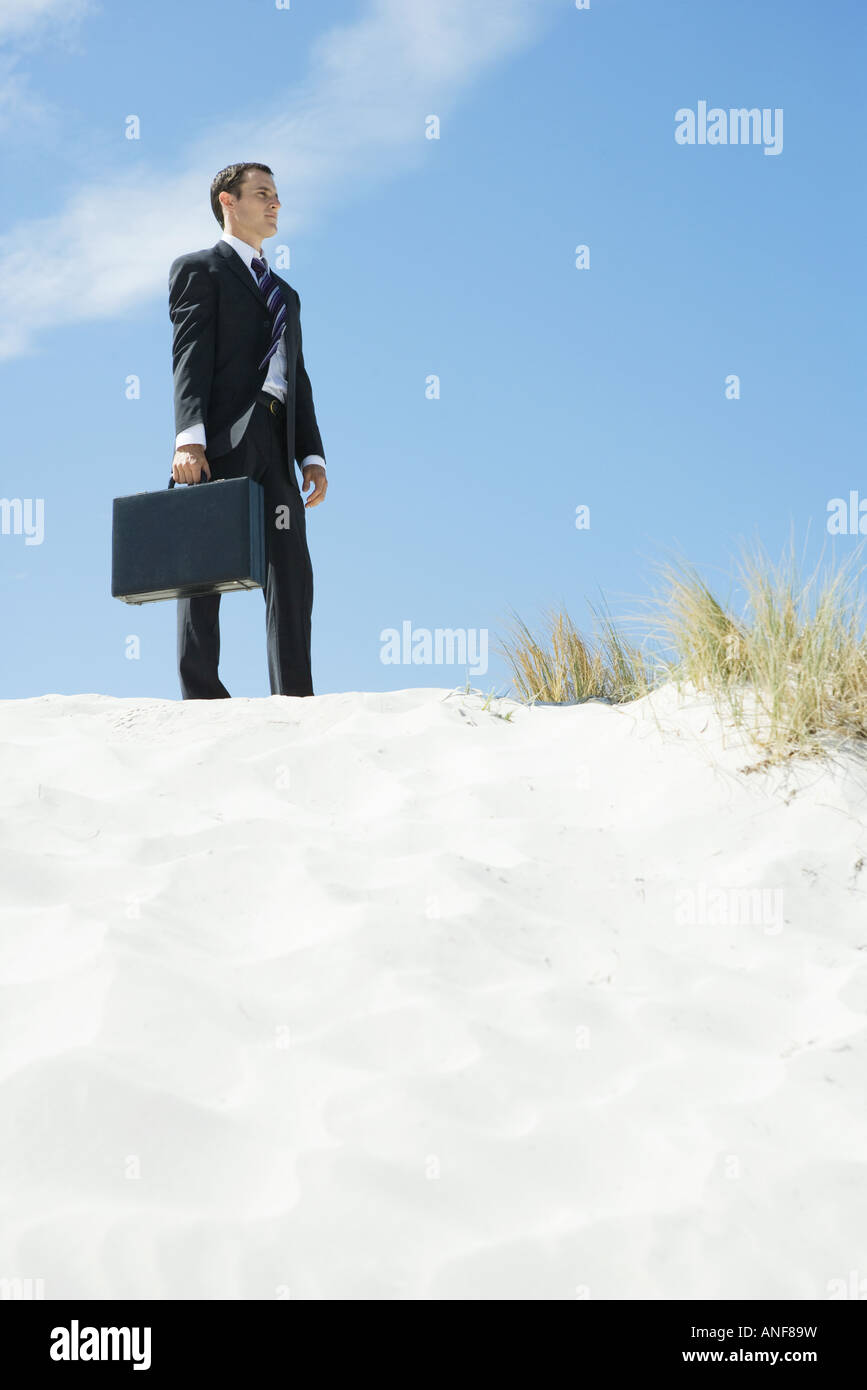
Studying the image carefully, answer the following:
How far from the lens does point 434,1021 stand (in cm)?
192

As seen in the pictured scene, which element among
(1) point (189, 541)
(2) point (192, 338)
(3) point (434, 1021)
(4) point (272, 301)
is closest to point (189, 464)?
(1) point (189, 541)

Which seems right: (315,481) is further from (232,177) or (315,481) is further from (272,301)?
(232,177)

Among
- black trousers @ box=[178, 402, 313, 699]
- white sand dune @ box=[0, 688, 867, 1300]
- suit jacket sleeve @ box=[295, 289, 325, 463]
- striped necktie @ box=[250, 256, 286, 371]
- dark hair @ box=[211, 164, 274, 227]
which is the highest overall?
dark hair @ box=[211, 164, 274, 227]

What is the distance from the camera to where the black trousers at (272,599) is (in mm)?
3910

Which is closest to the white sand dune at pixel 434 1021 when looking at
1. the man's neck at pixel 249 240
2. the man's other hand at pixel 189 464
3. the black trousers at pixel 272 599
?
the black trousers at pixel 272 599

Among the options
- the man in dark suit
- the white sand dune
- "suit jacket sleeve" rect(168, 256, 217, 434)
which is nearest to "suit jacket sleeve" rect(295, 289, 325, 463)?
the man in dark suit

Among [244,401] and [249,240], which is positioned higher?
[249,240]

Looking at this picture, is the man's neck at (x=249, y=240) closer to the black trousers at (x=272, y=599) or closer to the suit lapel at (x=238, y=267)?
the suit lapel at (x=238, y=267)

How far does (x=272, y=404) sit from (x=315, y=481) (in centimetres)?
33

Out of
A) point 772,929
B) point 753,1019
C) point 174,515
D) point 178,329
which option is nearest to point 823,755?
point 772,929

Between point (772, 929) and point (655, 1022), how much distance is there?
49 cm

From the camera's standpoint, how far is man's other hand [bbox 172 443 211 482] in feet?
12.6

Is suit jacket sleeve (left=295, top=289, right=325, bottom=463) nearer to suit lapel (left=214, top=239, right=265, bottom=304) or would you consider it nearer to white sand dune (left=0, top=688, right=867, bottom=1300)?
suit lapel (left=214, top=239, right=265, bottom=304)

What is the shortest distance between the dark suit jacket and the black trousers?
0.06 metres
